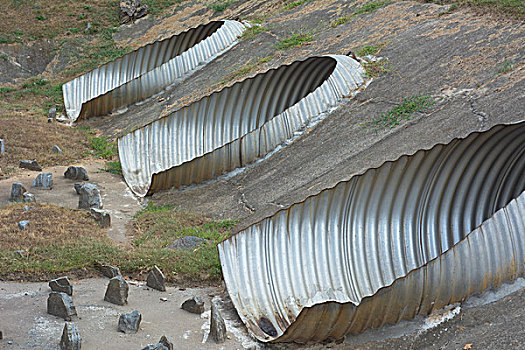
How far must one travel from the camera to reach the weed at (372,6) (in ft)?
56.2

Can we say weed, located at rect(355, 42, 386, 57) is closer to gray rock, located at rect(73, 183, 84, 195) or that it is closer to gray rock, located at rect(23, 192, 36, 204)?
gray rock, located at rect(73, 183, 84, 195)

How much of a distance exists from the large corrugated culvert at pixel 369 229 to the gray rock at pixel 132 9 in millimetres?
18855

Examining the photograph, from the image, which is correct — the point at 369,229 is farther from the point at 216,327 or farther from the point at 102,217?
the point at 102,217

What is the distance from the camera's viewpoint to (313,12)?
62.4 ft

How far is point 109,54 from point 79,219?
14017mm

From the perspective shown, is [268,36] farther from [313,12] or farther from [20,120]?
[20,120]

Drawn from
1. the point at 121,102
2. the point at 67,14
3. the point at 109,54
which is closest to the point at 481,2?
the point at 121,102

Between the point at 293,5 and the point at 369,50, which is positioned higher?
the point at 293,5

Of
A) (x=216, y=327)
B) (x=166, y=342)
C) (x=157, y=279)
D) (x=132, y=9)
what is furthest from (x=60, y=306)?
(x=132, y=9)

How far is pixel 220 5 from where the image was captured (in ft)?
76.2

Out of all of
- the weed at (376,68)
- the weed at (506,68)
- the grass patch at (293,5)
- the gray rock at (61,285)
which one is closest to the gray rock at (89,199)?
the gray rock at (61,285)

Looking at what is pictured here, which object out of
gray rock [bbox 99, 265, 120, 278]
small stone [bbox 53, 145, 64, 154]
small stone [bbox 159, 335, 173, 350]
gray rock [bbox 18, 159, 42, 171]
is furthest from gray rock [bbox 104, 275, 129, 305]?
small stone [bbox 53, 145, 64, 154]

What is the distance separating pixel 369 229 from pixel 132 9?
19243mm

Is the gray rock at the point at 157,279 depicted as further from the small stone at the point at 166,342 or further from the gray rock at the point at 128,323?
the small stone at the point at 166,342
